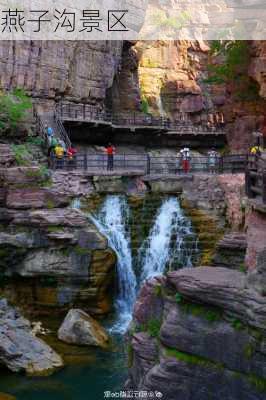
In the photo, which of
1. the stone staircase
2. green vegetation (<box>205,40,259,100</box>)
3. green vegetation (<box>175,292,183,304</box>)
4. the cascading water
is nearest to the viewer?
green vegetation (<box>175,292,183,304</box>)

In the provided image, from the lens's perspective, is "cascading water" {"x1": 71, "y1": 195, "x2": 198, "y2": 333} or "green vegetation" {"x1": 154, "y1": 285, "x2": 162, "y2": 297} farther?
"cascading water" {"x1": 71, "y1": 195, "x2": 198, "y2": 333}

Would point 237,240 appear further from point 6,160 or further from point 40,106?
point 40,106

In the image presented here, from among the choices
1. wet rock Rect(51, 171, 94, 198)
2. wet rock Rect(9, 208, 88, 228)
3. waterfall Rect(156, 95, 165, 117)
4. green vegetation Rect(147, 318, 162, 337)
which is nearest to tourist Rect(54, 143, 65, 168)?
wet rock Rect(51, 171, 94, 198)

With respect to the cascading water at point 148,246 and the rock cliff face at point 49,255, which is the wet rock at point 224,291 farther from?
the cascading water at point 148,246

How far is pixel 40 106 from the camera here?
30594 mm

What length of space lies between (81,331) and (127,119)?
75.4 ft

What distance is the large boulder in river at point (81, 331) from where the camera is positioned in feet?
53.7

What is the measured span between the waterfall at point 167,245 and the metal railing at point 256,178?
569cm

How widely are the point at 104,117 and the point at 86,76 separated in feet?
9.23

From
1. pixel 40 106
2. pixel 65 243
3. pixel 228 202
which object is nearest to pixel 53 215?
pixel 65 243

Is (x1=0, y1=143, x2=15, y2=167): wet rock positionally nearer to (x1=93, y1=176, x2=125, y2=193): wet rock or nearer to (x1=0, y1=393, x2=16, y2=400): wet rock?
(x1=93, y1=176, x2=125, y2=193): wet rock

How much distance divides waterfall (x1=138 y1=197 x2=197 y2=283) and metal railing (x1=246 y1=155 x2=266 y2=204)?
5.69 m

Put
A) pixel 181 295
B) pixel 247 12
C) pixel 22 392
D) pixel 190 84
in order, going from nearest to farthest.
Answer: pixel 181 295
pixel 22 392
pixel 247 12
pixel 190 84

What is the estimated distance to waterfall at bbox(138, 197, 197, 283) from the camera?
1988cm
